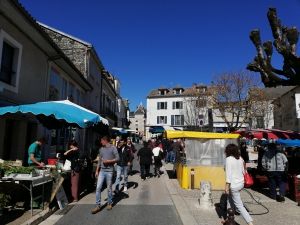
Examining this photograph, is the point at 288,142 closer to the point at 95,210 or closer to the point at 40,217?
the point at 95,210

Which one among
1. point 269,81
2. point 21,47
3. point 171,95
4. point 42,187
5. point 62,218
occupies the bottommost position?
point 62,218

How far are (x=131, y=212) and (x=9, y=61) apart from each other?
6.62m

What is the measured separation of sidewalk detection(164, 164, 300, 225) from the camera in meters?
7.12

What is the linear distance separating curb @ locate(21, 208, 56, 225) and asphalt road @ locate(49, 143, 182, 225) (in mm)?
Answer: 166

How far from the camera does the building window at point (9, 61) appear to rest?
1019 cm

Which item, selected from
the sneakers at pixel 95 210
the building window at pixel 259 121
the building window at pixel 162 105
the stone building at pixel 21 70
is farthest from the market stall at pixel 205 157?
the building window at pixel 162 105

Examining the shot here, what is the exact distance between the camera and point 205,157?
12.4m

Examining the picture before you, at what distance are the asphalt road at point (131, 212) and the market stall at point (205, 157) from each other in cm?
176

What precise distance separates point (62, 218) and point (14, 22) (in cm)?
645

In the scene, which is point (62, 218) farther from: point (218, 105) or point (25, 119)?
point (218, 105)

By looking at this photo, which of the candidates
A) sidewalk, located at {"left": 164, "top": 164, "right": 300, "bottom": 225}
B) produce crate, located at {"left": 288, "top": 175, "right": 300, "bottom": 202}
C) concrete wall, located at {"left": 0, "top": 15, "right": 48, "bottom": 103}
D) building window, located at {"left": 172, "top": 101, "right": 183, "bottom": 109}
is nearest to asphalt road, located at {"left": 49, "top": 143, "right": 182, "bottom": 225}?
sidewalk, located at {"left": 164, "top": 164, "right": 300, "bottom": 225}

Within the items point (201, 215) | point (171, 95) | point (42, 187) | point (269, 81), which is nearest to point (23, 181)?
point (42, 187)

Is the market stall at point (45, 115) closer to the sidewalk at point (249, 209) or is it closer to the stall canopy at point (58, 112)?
the stall canopy at point (58, 112)

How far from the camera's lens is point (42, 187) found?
7699 millimetres
